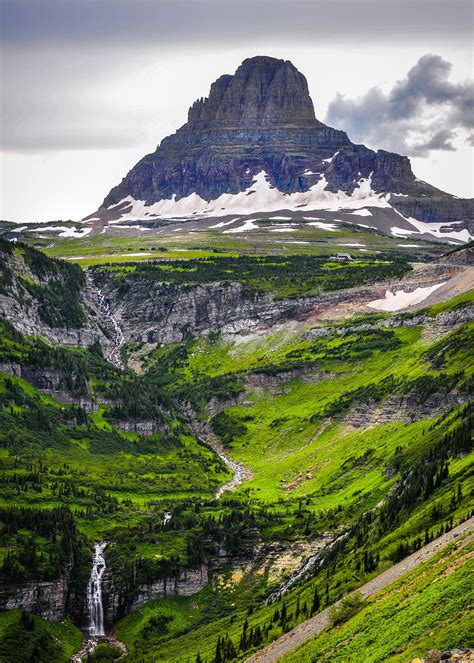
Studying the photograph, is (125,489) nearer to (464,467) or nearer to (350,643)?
(464,467)

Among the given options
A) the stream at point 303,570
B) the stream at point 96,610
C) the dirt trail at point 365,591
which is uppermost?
the dirt trail at point 365,591

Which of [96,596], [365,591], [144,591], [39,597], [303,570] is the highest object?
[365,591]

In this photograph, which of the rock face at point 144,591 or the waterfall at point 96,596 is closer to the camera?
the waterfall at point 96,596

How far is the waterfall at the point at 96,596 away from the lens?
153m

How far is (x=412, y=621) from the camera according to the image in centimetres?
7369

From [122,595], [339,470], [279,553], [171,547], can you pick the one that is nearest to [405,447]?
[339,470]

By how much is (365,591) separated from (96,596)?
67485mm

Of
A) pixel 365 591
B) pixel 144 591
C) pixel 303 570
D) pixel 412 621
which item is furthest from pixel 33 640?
pixel 412 621

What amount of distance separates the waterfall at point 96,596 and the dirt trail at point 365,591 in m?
53.6

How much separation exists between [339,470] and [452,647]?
451ft

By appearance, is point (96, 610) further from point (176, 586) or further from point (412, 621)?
point (412, 621)

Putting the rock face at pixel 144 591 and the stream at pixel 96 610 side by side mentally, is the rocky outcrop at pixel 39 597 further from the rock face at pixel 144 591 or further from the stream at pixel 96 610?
the rock face at pixel 144 591

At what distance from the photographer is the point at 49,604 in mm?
148375

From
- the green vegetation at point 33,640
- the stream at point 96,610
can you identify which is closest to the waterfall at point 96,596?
the stream at point 96,610
